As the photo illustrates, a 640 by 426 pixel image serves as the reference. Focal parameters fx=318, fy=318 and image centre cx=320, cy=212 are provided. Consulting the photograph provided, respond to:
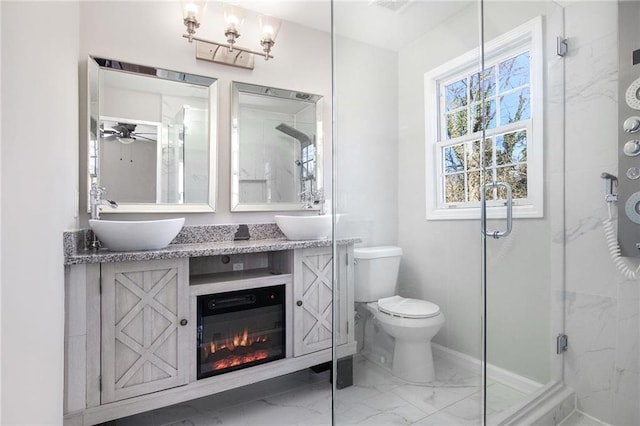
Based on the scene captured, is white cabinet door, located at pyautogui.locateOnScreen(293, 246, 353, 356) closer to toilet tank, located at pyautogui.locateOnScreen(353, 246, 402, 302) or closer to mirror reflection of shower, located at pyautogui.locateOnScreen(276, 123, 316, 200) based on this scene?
toilet tank, located at pyautogui.locateOnScreen(353, 246, 402, 302)

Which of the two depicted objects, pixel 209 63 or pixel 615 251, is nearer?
pixel 615 251

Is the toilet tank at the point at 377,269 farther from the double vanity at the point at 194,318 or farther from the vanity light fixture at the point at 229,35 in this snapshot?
the vanity light fixture at the point at 229,35

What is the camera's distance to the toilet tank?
1868 mm

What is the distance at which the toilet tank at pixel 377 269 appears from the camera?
1.87m

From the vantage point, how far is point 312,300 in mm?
2002

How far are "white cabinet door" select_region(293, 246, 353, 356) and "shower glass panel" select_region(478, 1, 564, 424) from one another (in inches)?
31.5

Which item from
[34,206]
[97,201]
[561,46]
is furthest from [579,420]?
[97,201]

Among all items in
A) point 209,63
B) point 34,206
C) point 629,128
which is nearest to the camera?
point 34,206

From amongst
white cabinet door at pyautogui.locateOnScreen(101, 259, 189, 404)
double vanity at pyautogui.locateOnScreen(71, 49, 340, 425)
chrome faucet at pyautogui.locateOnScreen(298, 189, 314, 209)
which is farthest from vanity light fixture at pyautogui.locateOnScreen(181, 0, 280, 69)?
white cabinet door at pyautogui.locateOnScreen(101, 259, 189, 404)

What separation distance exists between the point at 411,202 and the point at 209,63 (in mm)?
1684

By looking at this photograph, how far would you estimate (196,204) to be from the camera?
2166 mm

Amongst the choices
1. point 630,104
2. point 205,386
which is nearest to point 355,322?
point 205,386

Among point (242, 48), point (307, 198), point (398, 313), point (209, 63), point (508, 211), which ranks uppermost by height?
point (242, 48)

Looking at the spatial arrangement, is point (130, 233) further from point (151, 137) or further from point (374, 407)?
point (374, 407)
